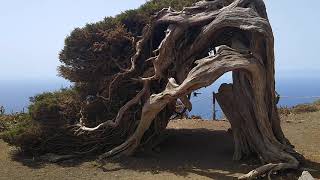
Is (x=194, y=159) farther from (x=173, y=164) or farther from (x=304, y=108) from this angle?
(x=304, y=108)

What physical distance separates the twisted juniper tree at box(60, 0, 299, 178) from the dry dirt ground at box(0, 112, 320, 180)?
636 millimetres

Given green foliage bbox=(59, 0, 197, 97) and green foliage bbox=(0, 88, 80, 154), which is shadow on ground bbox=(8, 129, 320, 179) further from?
green foliage bbox=(59, 0, 197, 97)

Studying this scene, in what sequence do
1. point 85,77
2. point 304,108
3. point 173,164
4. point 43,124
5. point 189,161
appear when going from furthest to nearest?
point 304,108, point 85,77, point 43,124, point 189,161, point 173,164

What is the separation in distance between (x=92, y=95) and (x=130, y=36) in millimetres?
2230

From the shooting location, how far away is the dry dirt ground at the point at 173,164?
13.9 m

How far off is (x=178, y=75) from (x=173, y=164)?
2.75 m

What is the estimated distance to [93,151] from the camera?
1625 cm

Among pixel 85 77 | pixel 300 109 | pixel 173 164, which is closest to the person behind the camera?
pixel 173 164

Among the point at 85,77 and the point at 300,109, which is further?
the point at 300,109

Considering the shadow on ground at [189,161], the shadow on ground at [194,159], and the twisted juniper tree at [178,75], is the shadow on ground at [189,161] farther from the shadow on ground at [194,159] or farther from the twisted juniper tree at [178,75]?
the twisted juniper tree at [178,75]

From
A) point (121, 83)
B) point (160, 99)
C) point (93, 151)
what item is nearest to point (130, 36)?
point (121, 83)

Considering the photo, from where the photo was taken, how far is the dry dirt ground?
13.9 meters

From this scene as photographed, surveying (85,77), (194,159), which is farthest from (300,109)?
(85,77)

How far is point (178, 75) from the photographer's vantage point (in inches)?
635
